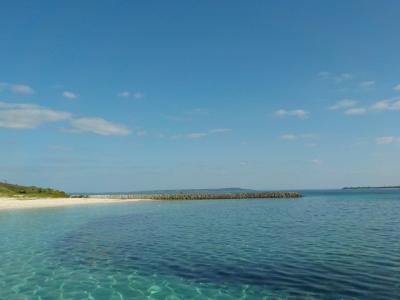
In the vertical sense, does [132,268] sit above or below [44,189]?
below

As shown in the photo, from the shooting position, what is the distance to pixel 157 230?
117 ft

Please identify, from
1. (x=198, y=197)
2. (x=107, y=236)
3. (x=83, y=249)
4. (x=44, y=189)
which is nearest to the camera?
(x=83, y=249)

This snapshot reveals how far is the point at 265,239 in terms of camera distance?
92.5ft

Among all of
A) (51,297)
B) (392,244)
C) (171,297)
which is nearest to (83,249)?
(51,297)

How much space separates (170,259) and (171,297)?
7138 mm

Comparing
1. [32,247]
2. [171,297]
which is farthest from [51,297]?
[32,247]

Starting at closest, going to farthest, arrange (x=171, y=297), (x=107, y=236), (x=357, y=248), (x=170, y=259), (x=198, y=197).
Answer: (x=171, y=297), (x=170, y=259), (x=357, y=248), (x=107, y=236), (x=198, y=197)

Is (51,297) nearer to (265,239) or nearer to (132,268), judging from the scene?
(132,268)

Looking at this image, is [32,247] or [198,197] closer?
[32,247]

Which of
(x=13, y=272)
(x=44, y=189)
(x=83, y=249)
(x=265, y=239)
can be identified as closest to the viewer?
(x=13, y=272)

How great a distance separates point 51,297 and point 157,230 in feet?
70.7

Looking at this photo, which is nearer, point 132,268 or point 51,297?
point 51,297

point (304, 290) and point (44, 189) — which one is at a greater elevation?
point (44, 189)

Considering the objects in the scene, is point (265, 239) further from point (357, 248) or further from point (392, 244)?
point (392, 244)
